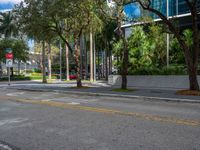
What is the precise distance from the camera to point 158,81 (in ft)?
95.1

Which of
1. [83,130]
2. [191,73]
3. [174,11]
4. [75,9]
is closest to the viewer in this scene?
[83,130]

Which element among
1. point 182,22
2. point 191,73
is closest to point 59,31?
point 191,73

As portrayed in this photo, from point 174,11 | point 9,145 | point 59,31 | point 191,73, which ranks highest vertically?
point 174,11

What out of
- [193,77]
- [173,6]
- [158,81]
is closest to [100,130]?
[193,77]

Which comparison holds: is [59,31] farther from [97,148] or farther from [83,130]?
[97,148]

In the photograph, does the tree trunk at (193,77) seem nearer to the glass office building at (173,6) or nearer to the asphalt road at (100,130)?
the asphalt road at (100,130)

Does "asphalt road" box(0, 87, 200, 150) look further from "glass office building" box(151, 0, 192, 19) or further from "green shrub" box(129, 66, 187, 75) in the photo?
"glass office building" box(151, 0, 192, 19)

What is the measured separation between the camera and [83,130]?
9.29 m

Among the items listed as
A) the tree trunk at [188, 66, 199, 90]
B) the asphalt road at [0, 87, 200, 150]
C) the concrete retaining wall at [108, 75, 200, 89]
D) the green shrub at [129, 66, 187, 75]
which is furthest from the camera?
the green shrub at [129, 66, 187, 75]

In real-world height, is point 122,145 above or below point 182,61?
below

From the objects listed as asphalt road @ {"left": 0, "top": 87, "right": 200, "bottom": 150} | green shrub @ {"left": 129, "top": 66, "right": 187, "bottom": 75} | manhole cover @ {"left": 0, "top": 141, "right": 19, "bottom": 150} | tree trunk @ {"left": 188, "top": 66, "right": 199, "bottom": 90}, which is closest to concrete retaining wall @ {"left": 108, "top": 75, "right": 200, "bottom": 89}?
green shrub @ {"left": 129, "top": 66, "right": 187, "bottom": 75}

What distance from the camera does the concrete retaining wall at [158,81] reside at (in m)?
27.1

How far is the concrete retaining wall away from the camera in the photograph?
88.8ft

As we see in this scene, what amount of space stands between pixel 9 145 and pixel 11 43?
6029cm
